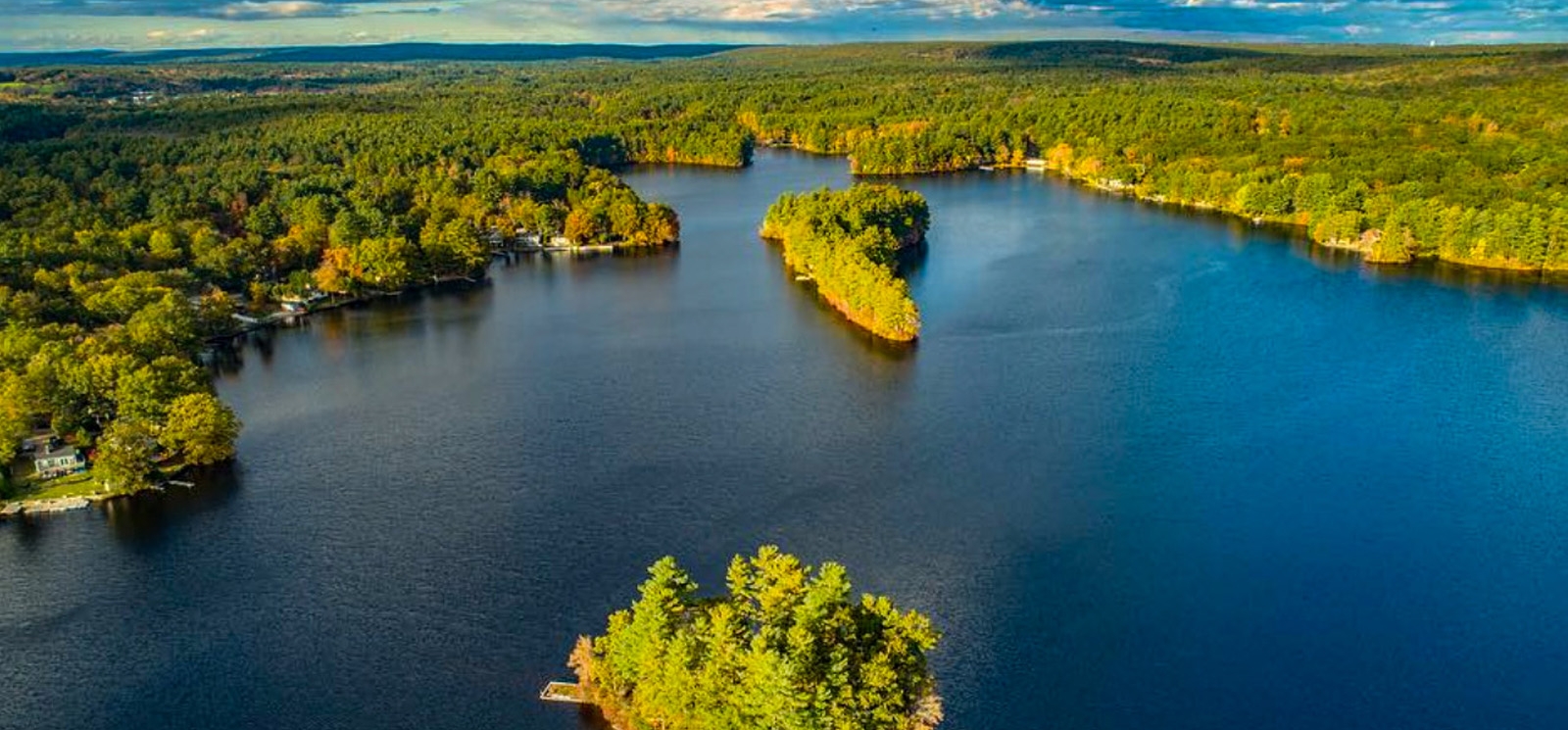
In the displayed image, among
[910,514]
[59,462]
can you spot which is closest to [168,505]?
[59,462]

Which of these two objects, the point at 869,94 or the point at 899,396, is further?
the point at 869,94

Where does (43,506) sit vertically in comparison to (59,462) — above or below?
below

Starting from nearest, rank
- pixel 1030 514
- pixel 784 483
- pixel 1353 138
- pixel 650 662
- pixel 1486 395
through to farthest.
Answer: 1. pixel 650 662
2. pixel 1030 514
3. pixel 784 483
4. pixel 1486 395
5. pixel 1353 138

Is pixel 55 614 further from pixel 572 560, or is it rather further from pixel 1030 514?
pixel 1030 514

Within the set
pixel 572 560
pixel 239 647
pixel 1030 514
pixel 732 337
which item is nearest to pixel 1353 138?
pixel 732 337

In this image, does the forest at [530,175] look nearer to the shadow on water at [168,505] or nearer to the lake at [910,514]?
the shadow on water at [168,505]

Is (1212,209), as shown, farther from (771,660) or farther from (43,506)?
(43,506)
